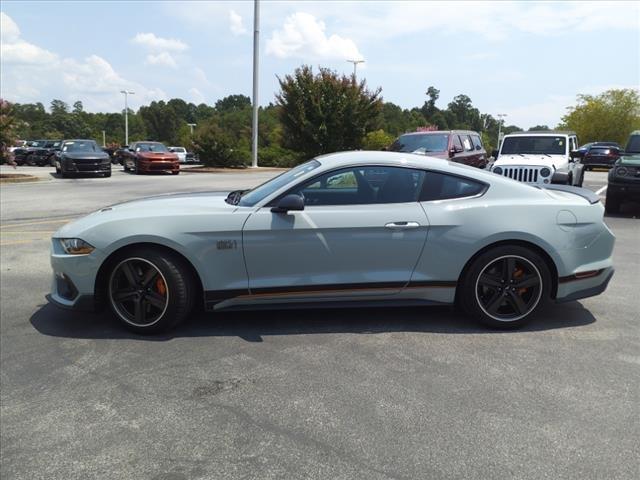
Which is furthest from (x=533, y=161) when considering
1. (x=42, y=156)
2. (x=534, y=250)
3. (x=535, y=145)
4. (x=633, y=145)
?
(x=42, y=156)

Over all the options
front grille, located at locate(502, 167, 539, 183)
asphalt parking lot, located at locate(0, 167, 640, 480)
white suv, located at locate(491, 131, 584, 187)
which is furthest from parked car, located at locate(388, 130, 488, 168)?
asphalt parking lot, located at locate(0, 167, 640, 480)

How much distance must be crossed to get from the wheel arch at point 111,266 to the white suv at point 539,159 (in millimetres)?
9119

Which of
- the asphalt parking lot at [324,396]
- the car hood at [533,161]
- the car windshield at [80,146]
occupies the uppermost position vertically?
the car windshield at [80,146]

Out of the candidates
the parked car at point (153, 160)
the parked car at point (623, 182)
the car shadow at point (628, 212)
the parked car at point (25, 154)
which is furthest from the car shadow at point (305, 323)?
the parked car at point (25, 154)

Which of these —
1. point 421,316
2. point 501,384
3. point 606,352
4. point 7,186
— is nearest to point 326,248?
point 421,316

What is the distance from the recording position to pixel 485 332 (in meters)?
4.48

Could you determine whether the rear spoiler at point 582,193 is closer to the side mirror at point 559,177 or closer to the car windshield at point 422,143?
the side mirror at point 559,177

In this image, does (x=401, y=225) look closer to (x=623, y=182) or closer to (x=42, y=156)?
(x=623, y=182)

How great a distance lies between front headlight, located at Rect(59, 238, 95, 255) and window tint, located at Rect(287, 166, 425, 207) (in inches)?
64.7

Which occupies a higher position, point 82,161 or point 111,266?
point 82,161

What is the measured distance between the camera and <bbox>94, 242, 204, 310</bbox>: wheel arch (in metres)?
4.33

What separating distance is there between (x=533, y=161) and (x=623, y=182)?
199 cm

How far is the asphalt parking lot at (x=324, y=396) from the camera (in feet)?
8.97

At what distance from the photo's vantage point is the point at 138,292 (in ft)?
14.4
